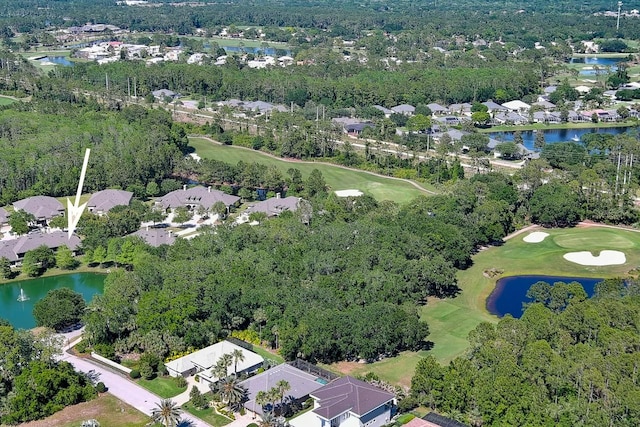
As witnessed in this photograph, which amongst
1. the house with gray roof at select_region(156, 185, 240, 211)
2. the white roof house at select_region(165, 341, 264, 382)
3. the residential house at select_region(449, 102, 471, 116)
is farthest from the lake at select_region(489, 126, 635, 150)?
the white roof house at select_region(165, 341, 264, 382)

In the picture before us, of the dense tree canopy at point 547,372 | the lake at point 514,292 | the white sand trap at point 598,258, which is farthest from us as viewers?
the white sand trap at point 598,258

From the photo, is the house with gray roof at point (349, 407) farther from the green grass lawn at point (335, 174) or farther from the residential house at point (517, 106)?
the residential house at point (517, 106)

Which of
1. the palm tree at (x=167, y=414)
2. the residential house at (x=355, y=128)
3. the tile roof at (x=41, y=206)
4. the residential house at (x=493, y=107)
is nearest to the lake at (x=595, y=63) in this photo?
the residential house at (x=493, y=107)

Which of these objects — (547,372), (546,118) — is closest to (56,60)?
(546,118)

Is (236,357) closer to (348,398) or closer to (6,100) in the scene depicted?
(348,398)

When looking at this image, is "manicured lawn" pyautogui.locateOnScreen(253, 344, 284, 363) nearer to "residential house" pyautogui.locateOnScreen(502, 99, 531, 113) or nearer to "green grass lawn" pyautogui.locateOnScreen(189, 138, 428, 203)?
"green grass lawn" pyautogui.locateOnScreen(189, 138, 428, 203)

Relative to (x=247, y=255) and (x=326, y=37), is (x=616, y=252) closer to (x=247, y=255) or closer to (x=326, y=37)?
(x=247, y=255)
